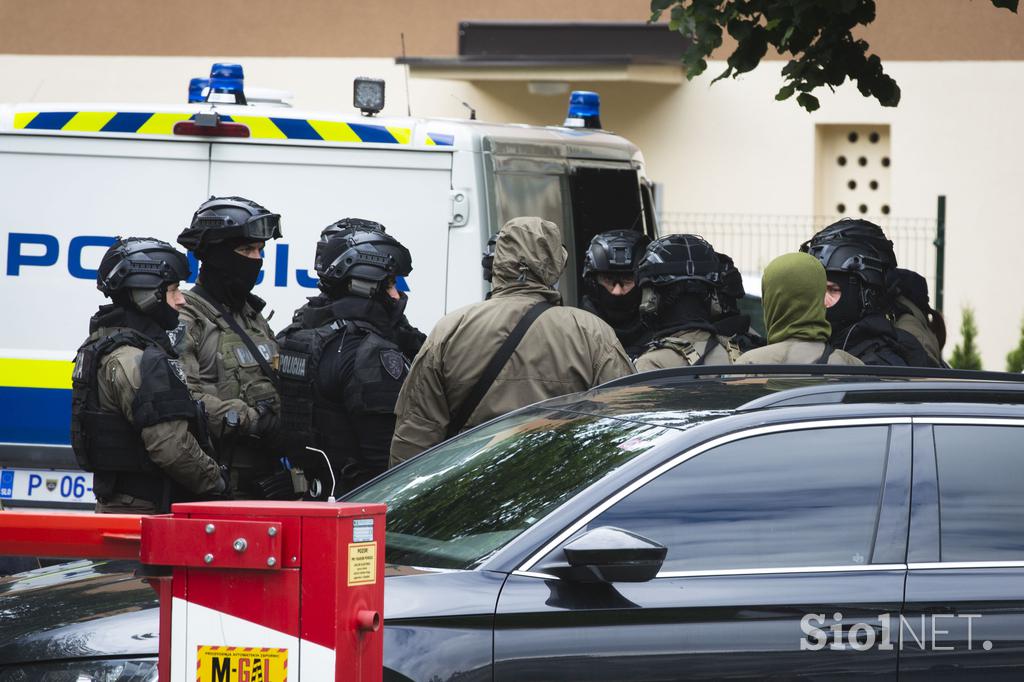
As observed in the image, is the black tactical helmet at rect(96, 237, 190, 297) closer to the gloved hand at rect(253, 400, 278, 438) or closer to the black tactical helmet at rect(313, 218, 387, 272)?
the gloved hand at rect(253, 400, 278, 438)

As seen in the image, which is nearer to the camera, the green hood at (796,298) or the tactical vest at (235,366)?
the green hood at (796,298)

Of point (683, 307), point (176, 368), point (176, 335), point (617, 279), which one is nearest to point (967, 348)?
point (617, 279)

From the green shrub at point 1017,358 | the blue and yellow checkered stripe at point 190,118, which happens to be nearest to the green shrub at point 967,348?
the green shrub at point 1017,358

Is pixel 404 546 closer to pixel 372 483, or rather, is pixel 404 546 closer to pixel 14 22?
pixel 372 483

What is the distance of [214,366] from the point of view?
6082mm

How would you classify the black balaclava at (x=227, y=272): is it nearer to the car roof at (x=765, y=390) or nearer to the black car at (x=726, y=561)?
the car roof at (x=765, y=390)

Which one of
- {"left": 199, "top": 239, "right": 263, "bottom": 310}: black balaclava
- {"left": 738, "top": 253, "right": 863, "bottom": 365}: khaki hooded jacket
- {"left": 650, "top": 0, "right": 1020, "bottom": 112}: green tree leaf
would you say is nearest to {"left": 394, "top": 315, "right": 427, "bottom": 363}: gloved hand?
{"left": 199, "top": 239, "right": 263, "bottom": 310}: black balaclava

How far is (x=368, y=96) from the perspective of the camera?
7301mm

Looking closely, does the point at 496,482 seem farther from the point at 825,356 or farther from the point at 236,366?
the point at 236,366

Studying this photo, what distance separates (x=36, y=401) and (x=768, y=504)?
412 cm

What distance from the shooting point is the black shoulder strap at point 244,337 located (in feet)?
20.1

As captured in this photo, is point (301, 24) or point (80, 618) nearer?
point (80, 618)

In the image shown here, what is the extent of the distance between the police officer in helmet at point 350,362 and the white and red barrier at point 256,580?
111 inches

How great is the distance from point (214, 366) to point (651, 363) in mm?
1796
